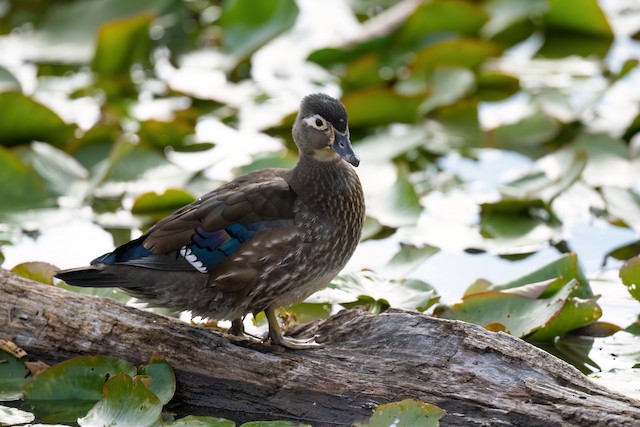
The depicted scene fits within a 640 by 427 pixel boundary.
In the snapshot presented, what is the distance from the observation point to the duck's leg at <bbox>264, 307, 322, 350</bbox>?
168 inches

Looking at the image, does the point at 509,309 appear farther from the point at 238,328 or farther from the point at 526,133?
the point at 526,133

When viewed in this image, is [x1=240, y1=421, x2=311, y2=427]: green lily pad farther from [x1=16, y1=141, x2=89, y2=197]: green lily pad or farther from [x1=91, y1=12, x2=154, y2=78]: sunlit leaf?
[x1=91, y1=12, x2=154, y2=78]: sunlit leaf

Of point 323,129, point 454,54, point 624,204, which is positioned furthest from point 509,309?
point 454,54

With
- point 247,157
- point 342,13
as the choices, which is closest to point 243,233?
point 247,157

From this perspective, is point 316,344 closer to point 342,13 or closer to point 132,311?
point 132,311

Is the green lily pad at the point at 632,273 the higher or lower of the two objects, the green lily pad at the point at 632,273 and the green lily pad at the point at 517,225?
the higher

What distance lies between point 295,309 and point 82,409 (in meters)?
1.25

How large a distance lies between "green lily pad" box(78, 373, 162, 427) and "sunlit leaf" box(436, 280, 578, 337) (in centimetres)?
142

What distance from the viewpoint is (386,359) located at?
13.4ft

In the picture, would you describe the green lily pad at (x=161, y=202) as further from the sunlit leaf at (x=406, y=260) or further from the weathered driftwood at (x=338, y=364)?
the weathered driftwood at (x=338, y=364)

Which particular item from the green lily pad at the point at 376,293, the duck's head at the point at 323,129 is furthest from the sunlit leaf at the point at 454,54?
the duck's head at the point at 323,129

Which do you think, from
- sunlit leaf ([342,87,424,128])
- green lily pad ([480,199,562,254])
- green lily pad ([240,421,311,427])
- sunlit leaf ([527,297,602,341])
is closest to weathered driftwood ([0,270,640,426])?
green lily pad ([240,421,311,427])

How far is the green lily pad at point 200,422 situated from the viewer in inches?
152

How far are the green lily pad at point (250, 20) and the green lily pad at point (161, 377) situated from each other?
386 cm
